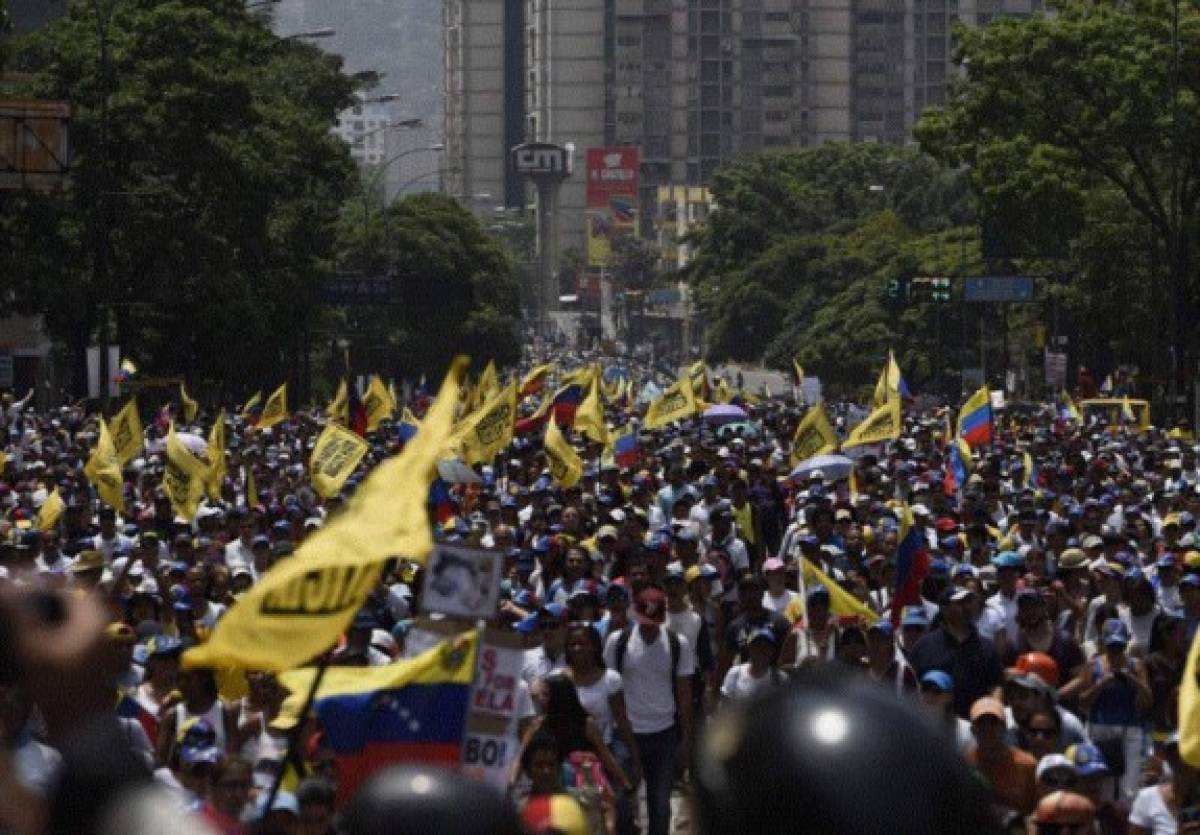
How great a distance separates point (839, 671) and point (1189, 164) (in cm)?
5165

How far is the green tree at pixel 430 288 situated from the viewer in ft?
293

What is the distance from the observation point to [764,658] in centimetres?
1212

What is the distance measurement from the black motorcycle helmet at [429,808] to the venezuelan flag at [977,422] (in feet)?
81.5

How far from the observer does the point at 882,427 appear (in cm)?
2714

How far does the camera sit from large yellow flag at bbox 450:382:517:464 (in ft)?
80.4

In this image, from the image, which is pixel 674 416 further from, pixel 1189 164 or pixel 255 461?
pixel 1189 164

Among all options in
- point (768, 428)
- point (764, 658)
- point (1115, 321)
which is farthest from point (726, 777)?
point (1115, 321)

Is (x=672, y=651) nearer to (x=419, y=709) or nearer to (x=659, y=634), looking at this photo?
(x=659, y=634)

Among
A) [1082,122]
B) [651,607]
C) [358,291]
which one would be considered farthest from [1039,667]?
[358,291]

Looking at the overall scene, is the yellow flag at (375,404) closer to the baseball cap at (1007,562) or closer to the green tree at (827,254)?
the baseball cap at (1007,562)

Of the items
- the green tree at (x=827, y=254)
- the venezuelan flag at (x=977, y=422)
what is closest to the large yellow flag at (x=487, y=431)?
the venezuelan flag at (x=977, y=422)

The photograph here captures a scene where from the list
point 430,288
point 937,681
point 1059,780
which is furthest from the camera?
point 430,288

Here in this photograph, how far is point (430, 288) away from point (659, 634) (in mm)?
76163

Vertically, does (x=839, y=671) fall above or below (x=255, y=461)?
above
